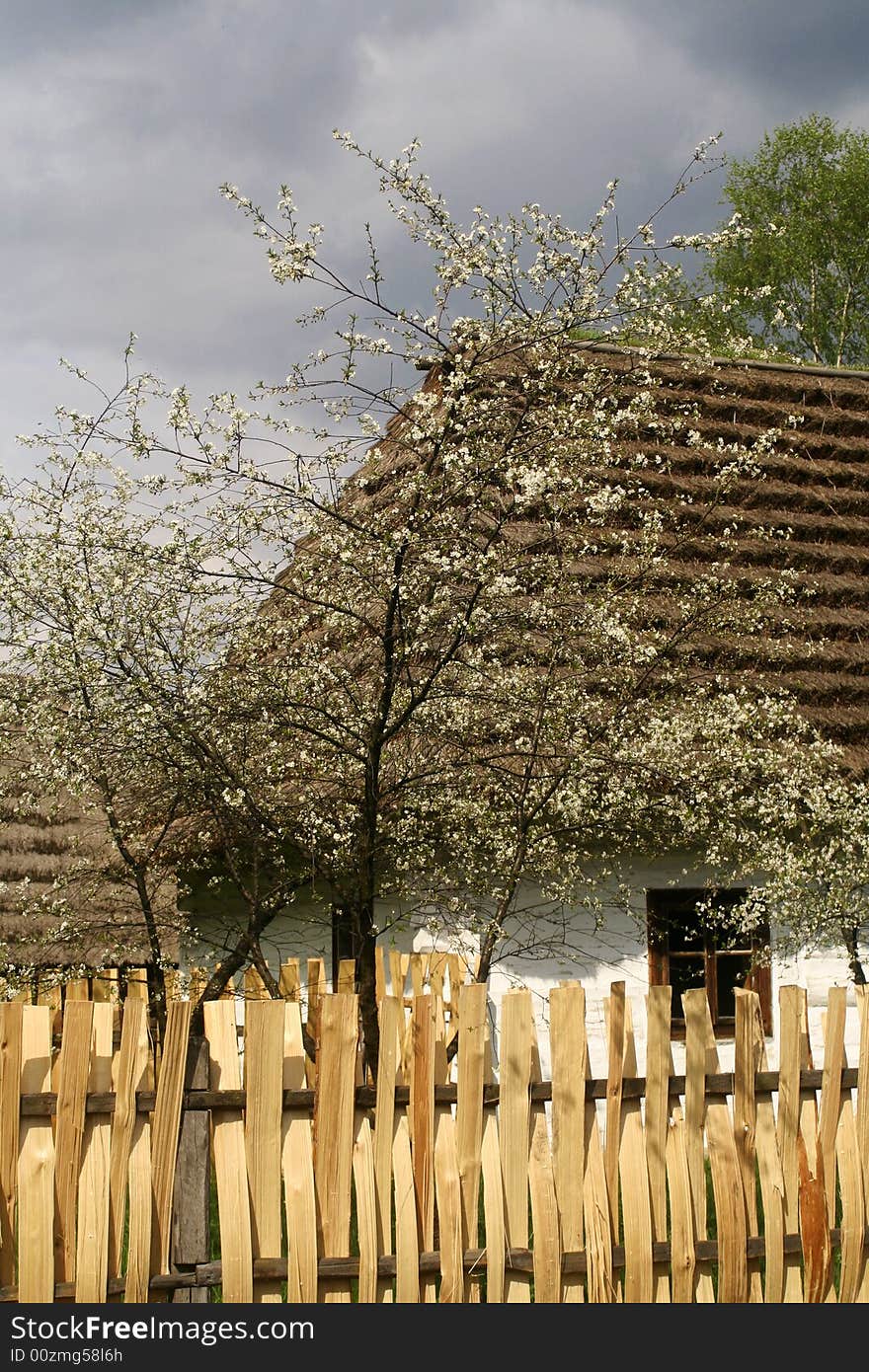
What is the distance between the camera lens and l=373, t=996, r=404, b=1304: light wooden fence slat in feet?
11.0

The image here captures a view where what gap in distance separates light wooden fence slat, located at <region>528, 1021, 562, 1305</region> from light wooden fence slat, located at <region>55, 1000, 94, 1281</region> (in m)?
1.22

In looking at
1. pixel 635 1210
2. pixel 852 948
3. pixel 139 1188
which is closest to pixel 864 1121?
pixel 635 1210

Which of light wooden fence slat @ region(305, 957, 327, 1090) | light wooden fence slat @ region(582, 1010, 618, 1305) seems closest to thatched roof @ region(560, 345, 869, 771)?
light wooden fence slat @ region(305, 957, 327, 1090)

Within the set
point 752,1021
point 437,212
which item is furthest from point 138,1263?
point 437,212

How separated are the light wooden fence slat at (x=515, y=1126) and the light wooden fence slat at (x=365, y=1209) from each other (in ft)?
1.22

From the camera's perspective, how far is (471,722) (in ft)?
18.4

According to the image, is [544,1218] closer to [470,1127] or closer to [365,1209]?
Result: [470,1127]


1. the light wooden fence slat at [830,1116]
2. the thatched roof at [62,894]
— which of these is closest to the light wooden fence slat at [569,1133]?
the light wooden fence slat at [830,1116]

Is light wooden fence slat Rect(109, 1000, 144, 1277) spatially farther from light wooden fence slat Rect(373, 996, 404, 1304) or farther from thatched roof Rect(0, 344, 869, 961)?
thatched roof Rect(0, 344, 869, 961)

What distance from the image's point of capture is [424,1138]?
134 inches

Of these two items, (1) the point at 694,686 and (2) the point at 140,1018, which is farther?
(1) the point at 694,686

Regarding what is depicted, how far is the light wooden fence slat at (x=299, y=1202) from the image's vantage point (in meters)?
3.28
